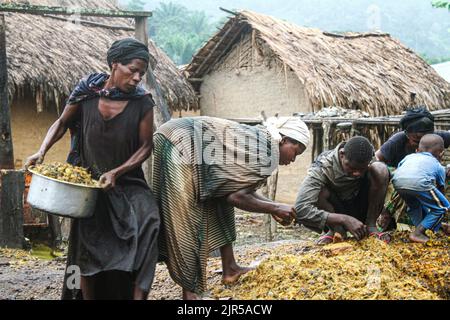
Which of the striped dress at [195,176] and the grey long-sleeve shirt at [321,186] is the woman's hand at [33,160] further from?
the grey long-sleeve shirt at [321,186]

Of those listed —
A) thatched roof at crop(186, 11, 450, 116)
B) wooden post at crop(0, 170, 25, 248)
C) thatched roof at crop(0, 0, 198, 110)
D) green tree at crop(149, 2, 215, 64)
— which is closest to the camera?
wooden post at crop(0, 170, 25, 248)

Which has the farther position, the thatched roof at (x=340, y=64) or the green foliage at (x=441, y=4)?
the thatched roof at (x=340, y=64)

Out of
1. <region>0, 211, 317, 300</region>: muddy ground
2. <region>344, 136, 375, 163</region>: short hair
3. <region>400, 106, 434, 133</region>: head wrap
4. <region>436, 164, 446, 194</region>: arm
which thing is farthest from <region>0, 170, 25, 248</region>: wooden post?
<region>436, 164, 446, 194</region>: arm

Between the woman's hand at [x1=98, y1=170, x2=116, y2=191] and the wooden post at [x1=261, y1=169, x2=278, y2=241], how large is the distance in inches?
232

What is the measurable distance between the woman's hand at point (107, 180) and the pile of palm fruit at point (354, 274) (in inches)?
41.5

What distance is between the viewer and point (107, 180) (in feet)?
11.7

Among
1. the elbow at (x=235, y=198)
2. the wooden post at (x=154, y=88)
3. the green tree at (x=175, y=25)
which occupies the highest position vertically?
the green tree at (x=175, y=25)

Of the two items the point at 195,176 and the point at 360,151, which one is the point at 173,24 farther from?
the point at 195,176

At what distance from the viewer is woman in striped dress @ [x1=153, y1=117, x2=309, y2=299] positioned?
383 centimetres

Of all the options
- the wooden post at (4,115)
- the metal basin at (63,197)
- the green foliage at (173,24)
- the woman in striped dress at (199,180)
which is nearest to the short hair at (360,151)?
the woman in striped dress at (199,180)

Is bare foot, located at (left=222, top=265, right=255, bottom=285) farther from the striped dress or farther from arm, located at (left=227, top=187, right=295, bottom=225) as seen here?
arm, located at (left=227, top=187, right=295, bottom=225)

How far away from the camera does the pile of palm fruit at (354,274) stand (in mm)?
3662

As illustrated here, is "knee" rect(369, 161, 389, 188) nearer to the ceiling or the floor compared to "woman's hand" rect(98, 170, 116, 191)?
nearer to the floor
